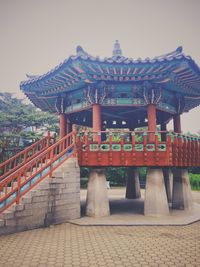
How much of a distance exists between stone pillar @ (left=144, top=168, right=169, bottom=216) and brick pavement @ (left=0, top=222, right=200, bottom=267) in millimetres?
1748

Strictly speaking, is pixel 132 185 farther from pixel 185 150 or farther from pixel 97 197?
pixel 97 197

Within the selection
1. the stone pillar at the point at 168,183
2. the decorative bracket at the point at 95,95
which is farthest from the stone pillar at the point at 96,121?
the stone pillar at the point at 168,183

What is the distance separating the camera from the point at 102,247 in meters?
6.70

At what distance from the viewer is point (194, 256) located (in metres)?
6.01

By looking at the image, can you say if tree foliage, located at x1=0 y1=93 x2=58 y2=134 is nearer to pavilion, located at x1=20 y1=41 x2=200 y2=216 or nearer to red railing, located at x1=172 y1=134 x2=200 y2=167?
pavilion, located at x1=20 y1=41 x2=200 y2=216

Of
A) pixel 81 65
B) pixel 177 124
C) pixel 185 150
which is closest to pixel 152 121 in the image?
pixel 185 150

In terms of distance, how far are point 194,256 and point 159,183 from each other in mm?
5118

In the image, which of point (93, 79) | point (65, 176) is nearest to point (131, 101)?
point (93, 79)

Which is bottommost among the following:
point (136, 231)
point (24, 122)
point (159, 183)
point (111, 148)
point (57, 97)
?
point (136, 231)

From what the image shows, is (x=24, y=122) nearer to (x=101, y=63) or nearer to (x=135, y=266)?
(x=101, y=63)

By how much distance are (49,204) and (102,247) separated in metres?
3.38

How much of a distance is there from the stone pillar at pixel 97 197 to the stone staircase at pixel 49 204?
802 mm

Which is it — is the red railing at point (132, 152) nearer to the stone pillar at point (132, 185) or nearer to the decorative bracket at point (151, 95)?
the decorative bracket at point (151, 95)

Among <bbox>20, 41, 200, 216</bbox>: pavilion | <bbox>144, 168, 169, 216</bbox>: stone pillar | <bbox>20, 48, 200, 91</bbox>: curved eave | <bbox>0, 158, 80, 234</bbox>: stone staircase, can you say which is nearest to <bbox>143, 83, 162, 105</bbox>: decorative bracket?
<bbox>20, 41, 200, 216</bbox>: pavilion
